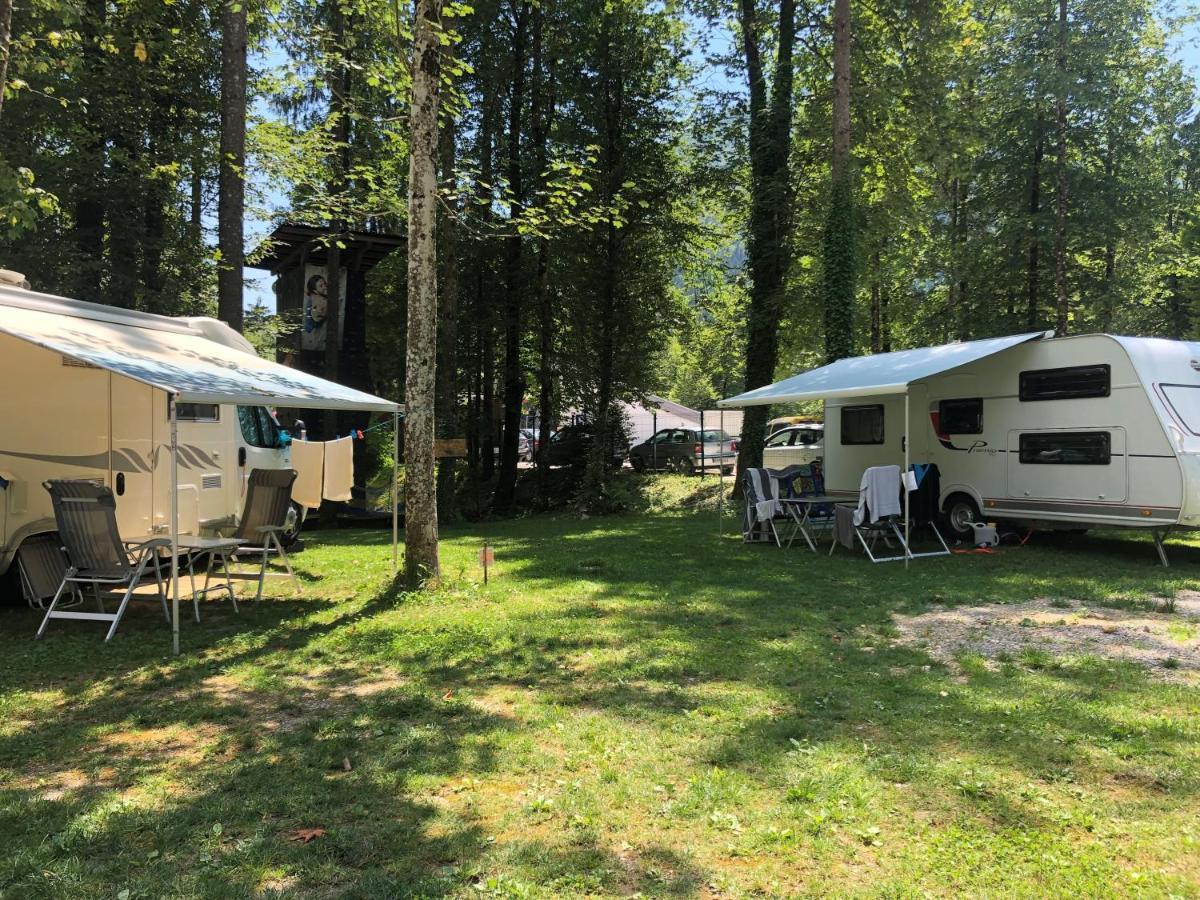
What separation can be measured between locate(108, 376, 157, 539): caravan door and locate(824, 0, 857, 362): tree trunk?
10.4m

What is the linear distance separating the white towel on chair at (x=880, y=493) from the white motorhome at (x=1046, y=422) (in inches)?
25.1

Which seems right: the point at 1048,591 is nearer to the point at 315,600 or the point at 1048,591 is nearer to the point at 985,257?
the point at 315,600

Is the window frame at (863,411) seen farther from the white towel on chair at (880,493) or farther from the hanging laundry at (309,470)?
the hanging laundry at (309,470)

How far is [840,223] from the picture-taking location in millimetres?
13391

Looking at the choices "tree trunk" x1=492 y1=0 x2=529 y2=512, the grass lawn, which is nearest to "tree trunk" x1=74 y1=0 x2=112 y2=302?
"tree trunk" x1=492 y1=0 x2=529 y2=512

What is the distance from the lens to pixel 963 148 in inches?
555

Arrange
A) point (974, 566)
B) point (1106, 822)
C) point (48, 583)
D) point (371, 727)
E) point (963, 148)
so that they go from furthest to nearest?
point (963, 148), point (974, 566), point (48, 583), point (371, 727), point (1106, 822)

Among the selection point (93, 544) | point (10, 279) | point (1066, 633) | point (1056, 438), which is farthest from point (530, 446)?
point (1066, 633)

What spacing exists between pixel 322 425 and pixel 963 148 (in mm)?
14286

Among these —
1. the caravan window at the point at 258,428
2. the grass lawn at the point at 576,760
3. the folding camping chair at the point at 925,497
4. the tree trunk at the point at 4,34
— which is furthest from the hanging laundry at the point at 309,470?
the folding camping chair at the point at 925,497

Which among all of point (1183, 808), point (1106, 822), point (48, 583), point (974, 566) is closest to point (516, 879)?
point (1106, 822)

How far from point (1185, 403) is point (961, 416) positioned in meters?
2.47

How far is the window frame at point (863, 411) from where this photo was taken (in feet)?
37.6

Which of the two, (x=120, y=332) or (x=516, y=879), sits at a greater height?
(x=120, y=332)
